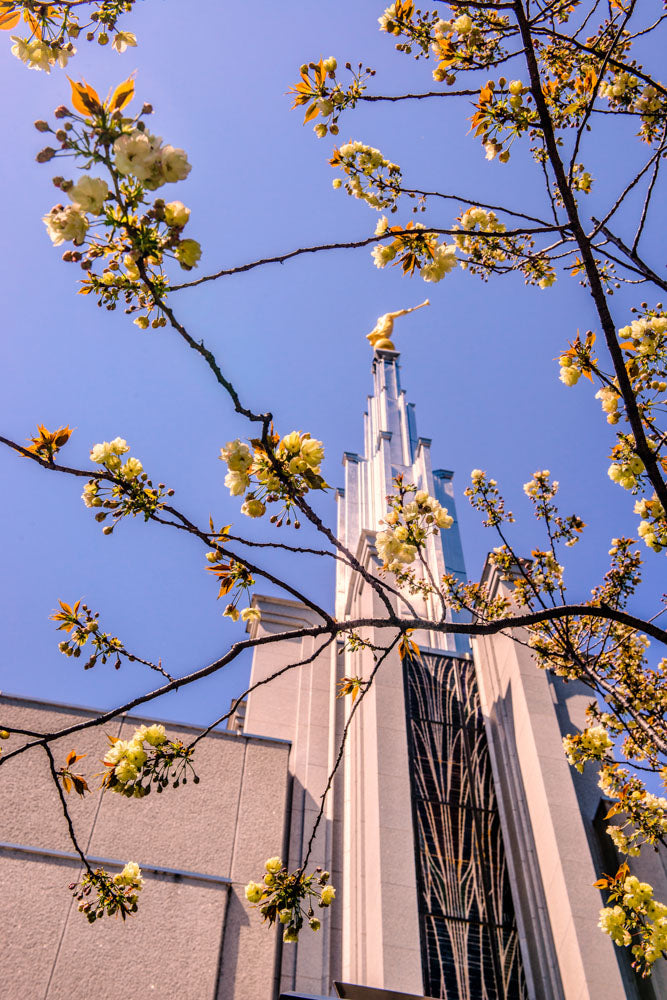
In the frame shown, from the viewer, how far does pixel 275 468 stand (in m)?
2.92

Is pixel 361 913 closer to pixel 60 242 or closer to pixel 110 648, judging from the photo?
pixel 110 648

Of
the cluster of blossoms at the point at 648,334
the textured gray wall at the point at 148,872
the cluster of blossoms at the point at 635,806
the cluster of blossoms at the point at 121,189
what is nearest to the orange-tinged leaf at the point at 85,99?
the cluster of blossoms at the point at 121,189

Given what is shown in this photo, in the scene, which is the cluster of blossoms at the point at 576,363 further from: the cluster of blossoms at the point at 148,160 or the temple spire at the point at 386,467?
the temple spire at the point at 386,467

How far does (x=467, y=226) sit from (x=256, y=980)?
6.35 m

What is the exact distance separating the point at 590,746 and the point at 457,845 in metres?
3.39

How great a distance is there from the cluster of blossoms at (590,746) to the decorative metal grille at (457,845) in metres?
2.96

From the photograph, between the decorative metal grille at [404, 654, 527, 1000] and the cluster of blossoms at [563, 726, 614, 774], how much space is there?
2.96 meters

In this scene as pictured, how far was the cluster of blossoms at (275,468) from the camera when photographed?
2.95 metres

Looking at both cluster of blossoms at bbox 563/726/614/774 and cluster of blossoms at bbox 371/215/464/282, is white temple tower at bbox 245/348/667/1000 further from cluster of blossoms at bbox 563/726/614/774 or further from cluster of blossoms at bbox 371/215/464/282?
cluster of blossoms at bbox 371/215/464/282

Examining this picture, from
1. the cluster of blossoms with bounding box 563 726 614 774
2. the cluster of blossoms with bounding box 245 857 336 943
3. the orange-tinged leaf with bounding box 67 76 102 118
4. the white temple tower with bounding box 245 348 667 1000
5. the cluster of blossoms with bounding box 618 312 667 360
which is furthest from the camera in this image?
the white temple tower with bounding box 245 348 667 1000

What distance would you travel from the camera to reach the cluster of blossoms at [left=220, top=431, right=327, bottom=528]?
2953 mm

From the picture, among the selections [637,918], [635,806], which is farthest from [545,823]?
[637,918]

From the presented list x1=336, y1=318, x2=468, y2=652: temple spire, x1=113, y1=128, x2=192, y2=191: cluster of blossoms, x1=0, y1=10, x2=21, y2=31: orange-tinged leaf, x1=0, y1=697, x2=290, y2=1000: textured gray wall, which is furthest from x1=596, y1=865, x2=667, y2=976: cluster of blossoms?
x1=336, y1=318, x2=468, y2=652: temple spire

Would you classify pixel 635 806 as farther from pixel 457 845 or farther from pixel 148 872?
pixel 148 872
